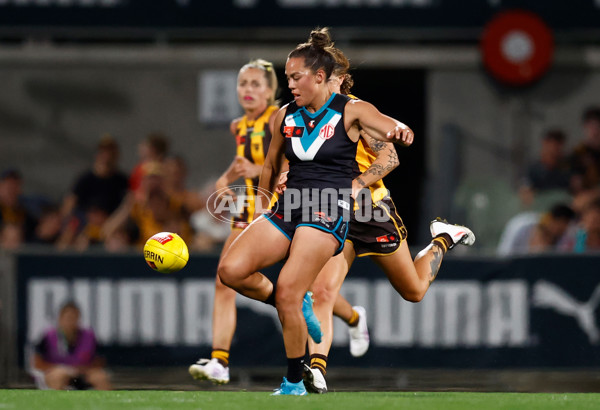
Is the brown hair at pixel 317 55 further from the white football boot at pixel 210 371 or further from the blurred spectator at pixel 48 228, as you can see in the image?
the blurred spectator at pixel 48 228

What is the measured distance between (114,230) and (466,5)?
17.3 ft

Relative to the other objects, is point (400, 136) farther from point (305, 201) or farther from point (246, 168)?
point (246, 168)

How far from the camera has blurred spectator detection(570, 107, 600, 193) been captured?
13.4 m

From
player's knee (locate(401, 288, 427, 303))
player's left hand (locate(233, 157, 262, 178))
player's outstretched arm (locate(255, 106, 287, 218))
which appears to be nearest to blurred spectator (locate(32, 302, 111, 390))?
player's left hand (locate(233, 157, 262, 178))

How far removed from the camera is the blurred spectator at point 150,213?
1274cm

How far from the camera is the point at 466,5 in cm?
1416

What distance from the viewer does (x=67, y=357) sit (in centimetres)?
1088

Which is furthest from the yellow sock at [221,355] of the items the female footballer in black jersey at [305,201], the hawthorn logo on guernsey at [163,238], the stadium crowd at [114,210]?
the stadium crowd at [114,210]

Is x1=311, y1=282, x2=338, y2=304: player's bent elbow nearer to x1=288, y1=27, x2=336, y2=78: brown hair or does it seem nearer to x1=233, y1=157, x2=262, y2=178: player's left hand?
x1=233, y1=157, x2=262, y2=178: player's left hand

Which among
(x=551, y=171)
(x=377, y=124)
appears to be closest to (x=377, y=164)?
(x=377, y=124)

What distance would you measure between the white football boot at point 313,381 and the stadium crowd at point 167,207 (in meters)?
4.82

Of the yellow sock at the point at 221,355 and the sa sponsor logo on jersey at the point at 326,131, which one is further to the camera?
the yellow sock at the point at 221,355

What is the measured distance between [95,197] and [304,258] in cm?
682

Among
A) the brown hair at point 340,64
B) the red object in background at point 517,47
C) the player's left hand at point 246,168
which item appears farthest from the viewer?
the red object in background at point 517,47
